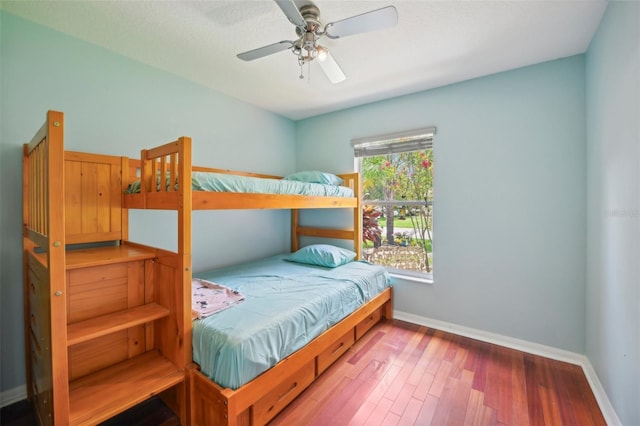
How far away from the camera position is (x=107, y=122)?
2094 millimetres

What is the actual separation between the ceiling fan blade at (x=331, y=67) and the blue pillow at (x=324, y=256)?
65.7 inches

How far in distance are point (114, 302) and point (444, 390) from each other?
85.2 inches

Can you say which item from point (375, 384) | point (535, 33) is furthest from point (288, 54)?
point (375, 384)

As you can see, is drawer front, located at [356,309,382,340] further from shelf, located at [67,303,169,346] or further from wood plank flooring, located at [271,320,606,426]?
shelf, located at [67,303,169,346]

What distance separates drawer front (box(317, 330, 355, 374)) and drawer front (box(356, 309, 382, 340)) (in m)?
0.11

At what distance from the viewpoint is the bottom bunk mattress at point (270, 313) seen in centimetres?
137

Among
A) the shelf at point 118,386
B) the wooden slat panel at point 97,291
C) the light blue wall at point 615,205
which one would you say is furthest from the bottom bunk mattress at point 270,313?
the light blue wall at point 615,205

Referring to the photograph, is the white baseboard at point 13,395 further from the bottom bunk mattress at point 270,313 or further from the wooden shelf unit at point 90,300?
the bottom bunk mattress at point 270,313

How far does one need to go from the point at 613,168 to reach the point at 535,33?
40.8 inches

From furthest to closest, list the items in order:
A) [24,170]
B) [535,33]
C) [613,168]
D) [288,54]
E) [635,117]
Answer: [288,54] → [535,33] → [24,170] → [613,168] → [635,117]

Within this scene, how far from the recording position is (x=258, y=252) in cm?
333

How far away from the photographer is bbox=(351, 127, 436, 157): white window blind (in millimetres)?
2824

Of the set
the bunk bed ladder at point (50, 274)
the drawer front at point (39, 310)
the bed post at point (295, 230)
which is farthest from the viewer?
the bed post at point (295, 230)

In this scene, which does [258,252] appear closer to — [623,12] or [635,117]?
[635,117]
